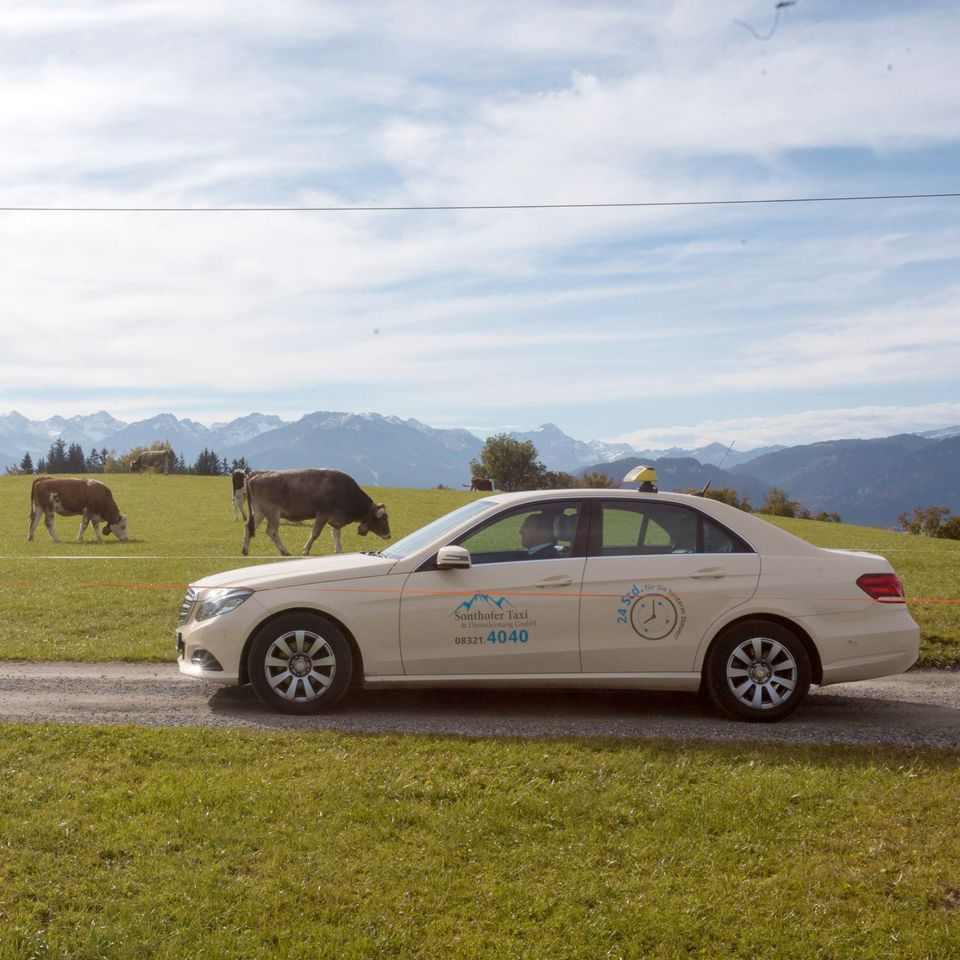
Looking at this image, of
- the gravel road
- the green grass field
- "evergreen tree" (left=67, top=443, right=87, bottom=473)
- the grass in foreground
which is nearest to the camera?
the grass in foreground

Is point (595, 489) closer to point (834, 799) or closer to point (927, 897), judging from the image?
point (834, 799)

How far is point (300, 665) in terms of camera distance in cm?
868

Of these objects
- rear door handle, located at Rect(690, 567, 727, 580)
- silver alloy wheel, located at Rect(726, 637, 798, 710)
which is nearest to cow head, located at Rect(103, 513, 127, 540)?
rear door handle, located at Rect(690, 567, 727, 580)

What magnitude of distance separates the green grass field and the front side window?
180 inches

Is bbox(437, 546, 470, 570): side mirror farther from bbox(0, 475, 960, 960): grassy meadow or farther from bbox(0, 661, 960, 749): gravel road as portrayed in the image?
bbox(0, 475, 960, 960): grassy meadow

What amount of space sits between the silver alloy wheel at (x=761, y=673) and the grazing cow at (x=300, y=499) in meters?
18.8

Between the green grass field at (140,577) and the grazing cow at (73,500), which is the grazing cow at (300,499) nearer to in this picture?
the green grass field at (140,577)

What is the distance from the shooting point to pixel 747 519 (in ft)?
29.5

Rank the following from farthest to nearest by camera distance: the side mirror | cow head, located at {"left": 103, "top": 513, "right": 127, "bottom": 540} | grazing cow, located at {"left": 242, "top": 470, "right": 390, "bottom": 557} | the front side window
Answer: cow head, located at {"left": 103, "top": 513, "right": 127, "bottom": 540}, grazing cow, located at {"left": 242, "top": 470, "right": 390, "bottom": 557}, the front side window, the side mirror

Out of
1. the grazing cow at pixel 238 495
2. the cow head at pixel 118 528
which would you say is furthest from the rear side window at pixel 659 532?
the cow head at pixel 118 528

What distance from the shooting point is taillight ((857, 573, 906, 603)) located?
348 inches

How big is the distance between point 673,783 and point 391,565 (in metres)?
3.04

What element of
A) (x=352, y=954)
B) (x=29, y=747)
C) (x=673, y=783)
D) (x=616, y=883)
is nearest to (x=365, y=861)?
(x=352, y=954)

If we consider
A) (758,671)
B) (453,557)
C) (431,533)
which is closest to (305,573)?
(431,533)
